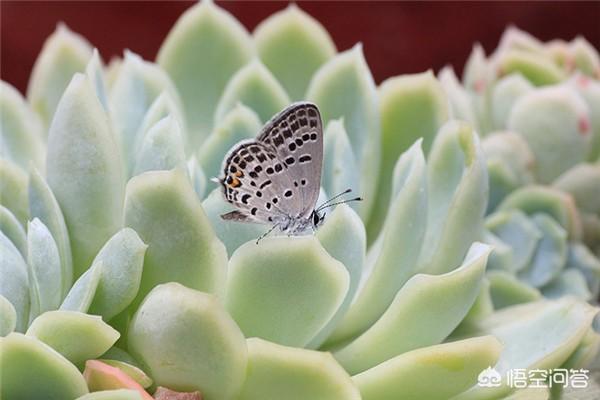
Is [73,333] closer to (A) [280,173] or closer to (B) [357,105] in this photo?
(A) [280,173]

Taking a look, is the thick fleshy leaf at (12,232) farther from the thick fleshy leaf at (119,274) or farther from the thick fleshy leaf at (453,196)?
the thick fleshy leaf at (453,196)

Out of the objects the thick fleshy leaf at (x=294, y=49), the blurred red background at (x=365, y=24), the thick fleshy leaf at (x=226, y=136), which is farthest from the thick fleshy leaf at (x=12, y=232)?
the blurred red background at (x=365, y=24)

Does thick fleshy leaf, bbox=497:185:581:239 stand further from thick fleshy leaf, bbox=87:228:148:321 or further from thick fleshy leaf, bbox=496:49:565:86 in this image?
thick fleshy leaf, bbox=87:228:148:321

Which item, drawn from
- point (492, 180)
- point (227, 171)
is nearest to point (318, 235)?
point (227, 171)

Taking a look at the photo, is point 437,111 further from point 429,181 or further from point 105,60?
point 105,60

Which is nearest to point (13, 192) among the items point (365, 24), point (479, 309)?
point (479, 309)

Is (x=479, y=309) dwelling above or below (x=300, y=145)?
below

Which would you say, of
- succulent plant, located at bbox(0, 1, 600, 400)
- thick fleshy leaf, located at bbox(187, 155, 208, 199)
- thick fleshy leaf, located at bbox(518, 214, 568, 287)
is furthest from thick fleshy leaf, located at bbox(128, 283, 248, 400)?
thick fleshy leaf, located at bbox(518, 214, 568, 287)

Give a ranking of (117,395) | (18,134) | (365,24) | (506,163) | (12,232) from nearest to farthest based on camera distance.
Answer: (117,395) → (12,232) → (18,134) → (506,163) → (365,24)
